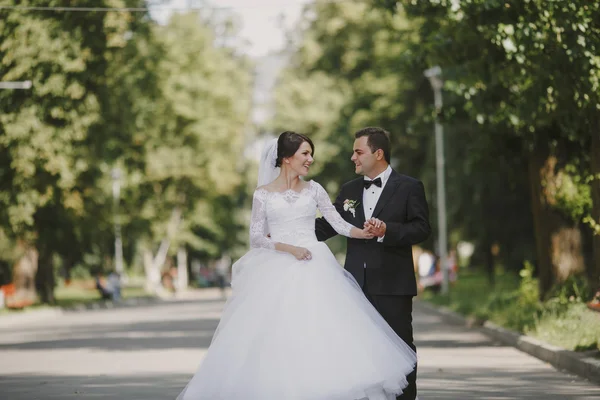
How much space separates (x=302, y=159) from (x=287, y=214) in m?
0.44

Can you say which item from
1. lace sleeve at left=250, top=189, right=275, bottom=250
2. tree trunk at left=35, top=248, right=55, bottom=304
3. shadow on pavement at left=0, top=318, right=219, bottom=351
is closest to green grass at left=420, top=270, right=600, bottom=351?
shadow on pavement at left=0, top=318, right=219, bottom=351

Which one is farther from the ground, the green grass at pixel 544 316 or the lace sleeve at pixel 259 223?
the lace sleeve at pixel 259 223

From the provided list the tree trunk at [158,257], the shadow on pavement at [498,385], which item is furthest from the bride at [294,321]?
the tree trunk at [158,257]

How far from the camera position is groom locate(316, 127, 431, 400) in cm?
943

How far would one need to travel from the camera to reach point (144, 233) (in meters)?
63.5

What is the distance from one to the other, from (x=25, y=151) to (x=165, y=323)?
9.72 metres

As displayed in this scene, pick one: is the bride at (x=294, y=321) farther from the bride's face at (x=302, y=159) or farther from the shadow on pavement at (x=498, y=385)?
the shadow on pavement at (x=498, y=385)

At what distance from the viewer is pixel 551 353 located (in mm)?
16172

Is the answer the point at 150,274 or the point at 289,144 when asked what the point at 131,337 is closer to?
the point at 289,144

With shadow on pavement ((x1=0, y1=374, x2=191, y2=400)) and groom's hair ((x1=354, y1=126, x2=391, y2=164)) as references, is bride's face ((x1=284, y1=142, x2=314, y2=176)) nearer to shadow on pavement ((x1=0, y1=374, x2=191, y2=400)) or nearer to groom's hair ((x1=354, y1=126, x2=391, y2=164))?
groom's hair ((x1=354, y1=126, x2=391, y2=164))

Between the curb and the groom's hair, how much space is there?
5.02 meters

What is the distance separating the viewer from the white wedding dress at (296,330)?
888 cm

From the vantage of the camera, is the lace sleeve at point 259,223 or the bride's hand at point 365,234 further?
the lace sleeve at point 259,223

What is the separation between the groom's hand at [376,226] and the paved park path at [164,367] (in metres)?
3.48
